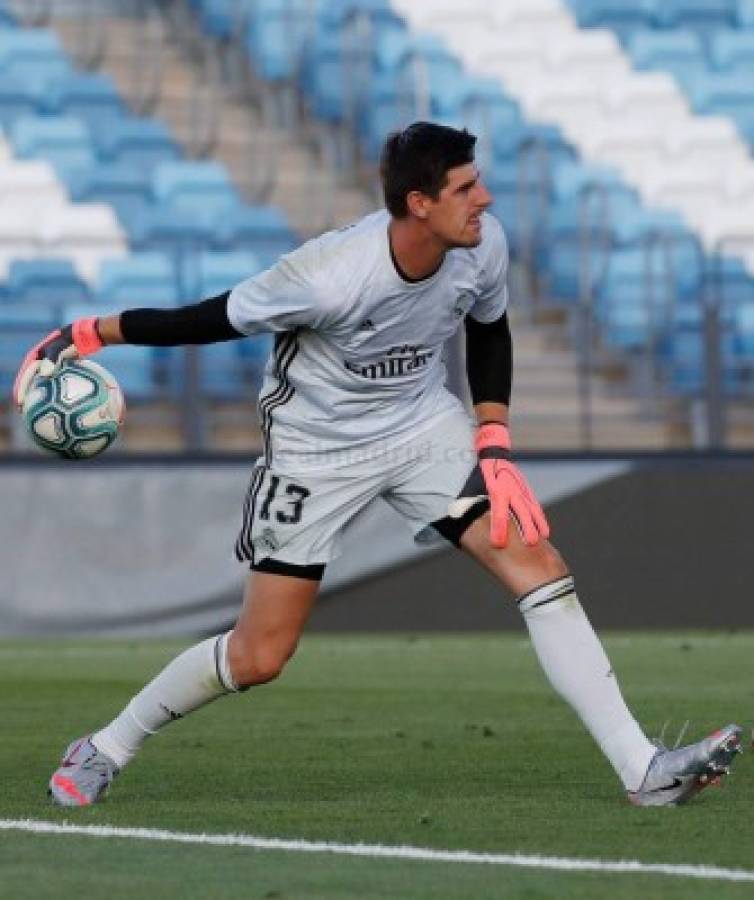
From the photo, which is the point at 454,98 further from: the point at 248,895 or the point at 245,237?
the point at 248,895

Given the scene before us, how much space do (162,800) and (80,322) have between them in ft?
4.23

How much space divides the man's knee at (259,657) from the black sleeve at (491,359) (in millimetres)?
913

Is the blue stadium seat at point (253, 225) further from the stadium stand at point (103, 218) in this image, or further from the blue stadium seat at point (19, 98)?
the blue stadium seat at point (19, 98)

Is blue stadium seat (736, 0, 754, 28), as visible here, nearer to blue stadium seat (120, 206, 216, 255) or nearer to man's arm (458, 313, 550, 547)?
blue stadium seat (120, 206, 216, 255)

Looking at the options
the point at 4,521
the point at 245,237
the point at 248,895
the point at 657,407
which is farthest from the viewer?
the point at 245,237

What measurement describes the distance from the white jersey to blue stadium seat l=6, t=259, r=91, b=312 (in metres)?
9.42

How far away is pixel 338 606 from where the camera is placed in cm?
1528

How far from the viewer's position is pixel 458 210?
262 inches

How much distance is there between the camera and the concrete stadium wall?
15.0 m

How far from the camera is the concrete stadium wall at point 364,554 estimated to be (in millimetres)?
14984

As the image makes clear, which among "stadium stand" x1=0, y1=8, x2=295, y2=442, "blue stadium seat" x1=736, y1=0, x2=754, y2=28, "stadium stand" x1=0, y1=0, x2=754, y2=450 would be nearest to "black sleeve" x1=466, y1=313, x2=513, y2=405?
"stadium stand" x1=0, y1=8, x2=295, y2=442

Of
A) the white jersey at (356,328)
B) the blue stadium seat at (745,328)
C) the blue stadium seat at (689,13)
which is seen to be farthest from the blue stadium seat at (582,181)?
the white jersey at (356,328)

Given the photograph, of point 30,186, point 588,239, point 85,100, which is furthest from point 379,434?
point 85,100

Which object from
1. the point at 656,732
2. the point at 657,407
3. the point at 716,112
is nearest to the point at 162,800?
the point at 656,732
